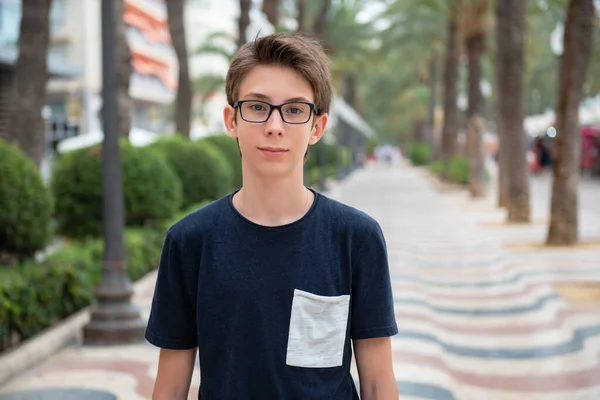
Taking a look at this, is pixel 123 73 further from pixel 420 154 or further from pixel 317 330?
pixel 420 154

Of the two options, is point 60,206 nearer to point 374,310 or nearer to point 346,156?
point 374,310

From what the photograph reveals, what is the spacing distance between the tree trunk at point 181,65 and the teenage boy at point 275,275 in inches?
608

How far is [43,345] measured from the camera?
6.20 metres

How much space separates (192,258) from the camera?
205 cm

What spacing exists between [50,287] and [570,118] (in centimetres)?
664

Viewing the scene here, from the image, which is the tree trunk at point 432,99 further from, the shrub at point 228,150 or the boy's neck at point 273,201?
the boy's neck at point 273,201

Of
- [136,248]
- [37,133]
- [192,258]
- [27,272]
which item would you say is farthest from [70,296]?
[192,258]

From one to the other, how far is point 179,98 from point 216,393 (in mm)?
15982

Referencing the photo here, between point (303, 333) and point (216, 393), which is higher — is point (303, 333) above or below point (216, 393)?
above

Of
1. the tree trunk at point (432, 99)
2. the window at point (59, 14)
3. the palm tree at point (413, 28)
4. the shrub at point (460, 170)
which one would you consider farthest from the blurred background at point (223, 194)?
the window at point (59, 14)

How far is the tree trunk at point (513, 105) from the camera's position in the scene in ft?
49.3

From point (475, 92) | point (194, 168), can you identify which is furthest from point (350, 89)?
point (194, 168)

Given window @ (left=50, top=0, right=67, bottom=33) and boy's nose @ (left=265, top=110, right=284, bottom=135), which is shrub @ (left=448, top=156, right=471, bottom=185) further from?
window @ (left=50, top=0, right=67, bottom=33)

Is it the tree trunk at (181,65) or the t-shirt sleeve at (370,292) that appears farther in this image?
the tree trunk at (181,65)
